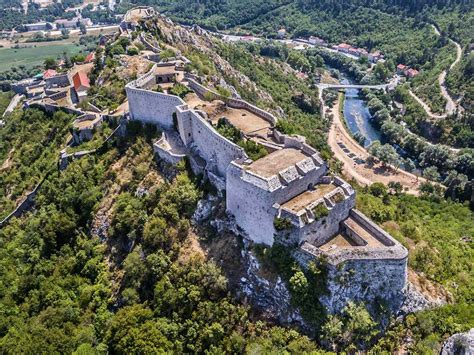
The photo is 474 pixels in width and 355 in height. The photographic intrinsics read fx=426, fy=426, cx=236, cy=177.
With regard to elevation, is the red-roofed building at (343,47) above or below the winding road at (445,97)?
below

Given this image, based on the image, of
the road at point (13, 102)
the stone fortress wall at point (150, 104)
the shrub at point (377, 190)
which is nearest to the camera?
the stone fortress wall at point (150, 104)

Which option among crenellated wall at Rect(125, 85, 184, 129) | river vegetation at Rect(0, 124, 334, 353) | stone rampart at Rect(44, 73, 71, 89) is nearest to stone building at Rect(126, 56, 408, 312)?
river vegetation at Rect(0, 124, 334, 353)

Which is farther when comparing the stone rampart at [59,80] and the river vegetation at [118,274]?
the stone rampart at [59,80]

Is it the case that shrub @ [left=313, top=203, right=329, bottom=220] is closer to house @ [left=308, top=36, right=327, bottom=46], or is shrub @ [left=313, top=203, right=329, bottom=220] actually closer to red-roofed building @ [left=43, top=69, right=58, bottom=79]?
red-roofed building @ [left=43, top=69, right=58, bottom=79]

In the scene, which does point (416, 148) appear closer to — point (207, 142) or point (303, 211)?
point (207, 142)

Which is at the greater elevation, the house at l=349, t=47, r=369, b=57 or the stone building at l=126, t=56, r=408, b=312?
the stone building at l=126, t=56, r=408, b=312

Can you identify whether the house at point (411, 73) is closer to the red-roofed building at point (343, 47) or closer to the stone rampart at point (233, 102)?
the red-roofed building at point (343, 47)

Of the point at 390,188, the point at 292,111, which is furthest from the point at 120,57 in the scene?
the point at 390,188

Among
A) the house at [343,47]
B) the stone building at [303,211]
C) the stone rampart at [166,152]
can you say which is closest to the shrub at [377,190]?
the stone building at [303,211]
